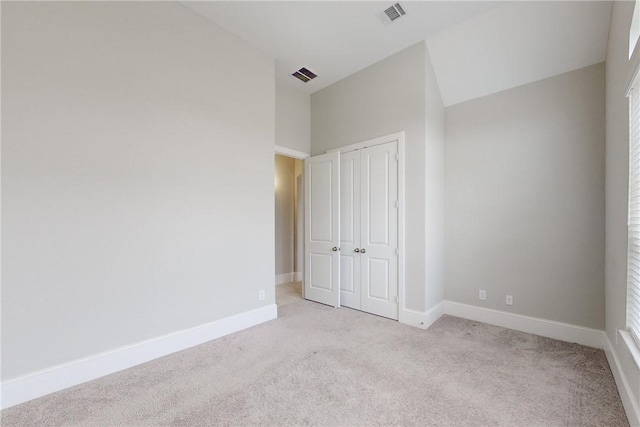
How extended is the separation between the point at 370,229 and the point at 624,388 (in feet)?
8.04

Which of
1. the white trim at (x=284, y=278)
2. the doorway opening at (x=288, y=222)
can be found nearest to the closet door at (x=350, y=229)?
the doorway opening at (x=288, y=222)

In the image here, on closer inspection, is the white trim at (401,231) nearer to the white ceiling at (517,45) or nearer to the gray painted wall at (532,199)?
the gray painted wall at (532,199)

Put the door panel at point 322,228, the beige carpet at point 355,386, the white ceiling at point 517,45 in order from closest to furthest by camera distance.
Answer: the beige carpet at point 355,386
the white ceiling at point 517,45
the door panel at point 322,228

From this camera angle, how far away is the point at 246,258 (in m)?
3.17

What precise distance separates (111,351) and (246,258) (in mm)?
1412

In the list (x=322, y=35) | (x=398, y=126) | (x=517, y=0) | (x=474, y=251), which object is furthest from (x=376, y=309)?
(x=517, y=0)

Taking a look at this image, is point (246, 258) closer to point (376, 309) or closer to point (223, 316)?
point (223, 316)

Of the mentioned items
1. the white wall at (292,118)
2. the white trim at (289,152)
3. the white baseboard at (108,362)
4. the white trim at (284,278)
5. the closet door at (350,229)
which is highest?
the white wall at (292,118)

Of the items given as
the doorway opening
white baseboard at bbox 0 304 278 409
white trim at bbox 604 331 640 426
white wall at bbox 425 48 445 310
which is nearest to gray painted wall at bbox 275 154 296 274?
the doorway opening

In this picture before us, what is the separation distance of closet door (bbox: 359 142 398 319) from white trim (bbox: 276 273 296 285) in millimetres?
2175

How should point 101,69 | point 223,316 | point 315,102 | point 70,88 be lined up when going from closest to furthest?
point 70,88 → point 101,69 → point 223,316 → point 315,102

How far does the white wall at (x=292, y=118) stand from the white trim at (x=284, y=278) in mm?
2554

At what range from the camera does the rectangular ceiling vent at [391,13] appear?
105 inches

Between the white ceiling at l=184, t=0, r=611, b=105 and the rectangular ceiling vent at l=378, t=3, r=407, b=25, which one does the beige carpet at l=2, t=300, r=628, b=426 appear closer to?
the white ceiling at l=184, t=0, r=611, b=105
